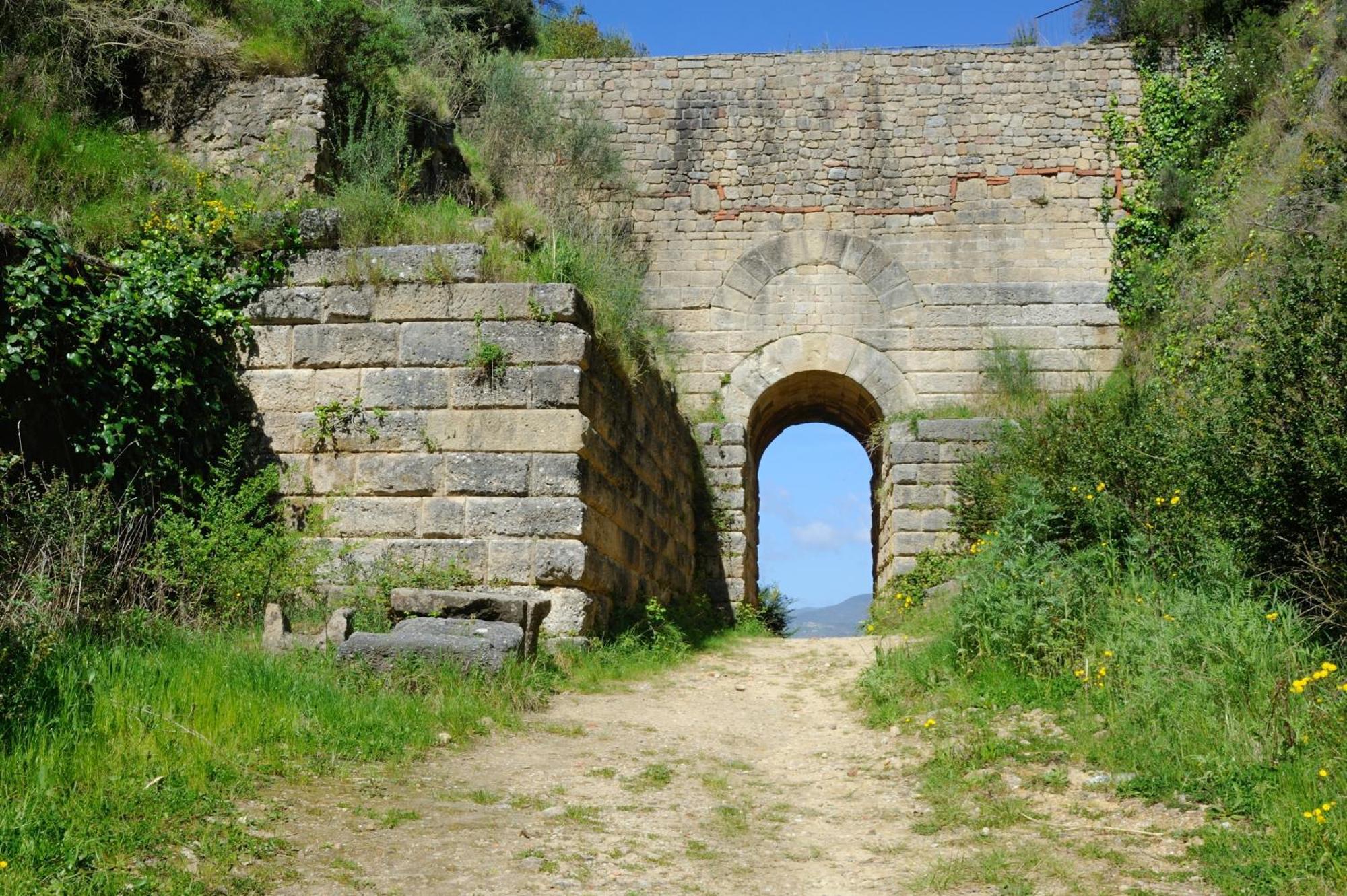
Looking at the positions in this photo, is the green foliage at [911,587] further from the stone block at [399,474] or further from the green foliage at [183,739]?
the green foliage at [183,739]

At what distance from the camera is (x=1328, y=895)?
3684mm

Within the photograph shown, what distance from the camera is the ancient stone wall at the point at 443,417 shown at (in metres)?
7.81

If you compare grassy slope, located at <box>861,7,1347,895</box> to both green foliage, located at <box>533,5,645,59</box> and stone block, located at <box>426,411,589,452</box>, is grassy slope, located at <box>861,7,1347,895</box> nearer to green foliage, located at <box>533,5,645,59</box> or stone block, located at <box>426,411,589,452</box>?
stone block, located at <box>426,411,589,452</box>

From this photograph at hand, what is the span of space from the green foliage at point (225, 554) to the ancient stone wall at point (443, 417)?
1.45 feet

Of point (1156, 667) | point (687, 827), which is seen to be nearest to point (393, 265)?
point (687, 827)

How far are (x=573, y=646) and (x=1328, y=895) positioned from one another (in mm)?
4775

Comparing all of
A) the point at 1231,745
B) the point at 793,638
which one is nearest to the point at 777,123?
the point at 793,638

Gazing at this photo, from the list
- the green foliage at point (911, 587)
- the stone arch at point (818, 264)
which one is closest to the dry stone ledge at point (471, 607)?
the green foliage at point (911, 587)

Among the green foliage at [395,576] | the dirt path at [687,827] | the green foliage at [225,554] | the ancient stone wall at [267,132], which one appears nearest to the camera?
the dirt path at [687,827]

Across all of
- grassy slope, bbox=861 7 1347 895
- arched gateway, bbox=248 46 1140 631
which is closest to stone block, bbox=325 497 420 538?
grassy slope, bbox=861 7 1347 895

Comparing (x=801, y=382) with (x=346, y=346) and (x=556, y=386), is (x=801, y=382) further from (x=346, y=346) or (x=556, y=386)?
(x=346, y=346)

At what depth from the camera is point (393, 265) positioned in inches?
326

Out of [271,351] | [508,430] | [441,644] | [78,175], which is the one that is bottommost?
[441,644]

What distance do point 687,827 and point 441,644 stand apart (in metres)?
2.11
